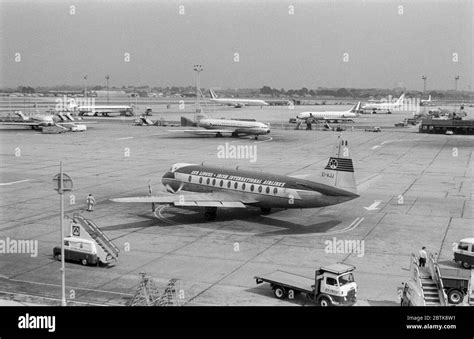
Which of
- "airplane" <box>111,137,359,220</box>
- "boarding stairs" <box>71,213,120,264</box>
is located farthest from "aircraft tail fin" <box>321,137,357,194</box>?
"boarding stairs" <box>71,213,120,264</box>

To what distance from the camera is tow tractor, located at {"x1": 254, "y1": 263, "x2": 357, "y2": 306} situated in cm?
2723

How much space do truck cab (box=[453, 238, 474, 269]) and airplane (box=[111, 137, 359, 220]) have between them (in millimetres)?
8092

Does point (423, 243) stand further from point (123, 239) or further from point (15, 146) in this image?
point (15, 146)

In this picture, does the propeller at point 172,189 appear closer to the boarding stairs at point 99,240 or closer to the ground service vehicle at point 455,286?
the boarding stairs at point 99,240

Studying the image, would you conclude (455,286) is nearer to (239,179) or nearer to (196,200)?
(239,179)

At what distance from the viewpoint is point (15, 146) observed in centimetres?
9556

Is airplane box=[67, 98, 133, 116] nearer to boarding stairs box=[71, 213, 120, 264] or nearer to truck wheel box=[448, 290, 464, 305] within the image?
boarding stairs box=[71, 213, 120, 264]

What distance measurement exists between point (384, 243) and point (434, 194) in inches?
817

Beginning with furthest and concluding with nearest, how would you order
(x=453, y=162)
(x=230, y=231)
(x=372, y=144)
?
(x=372, y=144)
(x=453, y=162)
(x=230, y=231)

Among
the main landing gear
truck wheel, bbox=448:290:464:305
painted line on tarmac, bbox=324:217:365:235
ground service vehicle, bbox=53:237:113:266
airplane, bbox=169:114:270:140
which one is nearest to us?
truck wheel, bbox=448:290:464:305

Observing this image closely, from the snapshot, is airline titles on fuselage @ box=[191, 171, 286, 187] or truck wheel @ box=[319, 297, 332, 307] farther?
airline titles on fuselage @ box=[191, 171, 286, 187]

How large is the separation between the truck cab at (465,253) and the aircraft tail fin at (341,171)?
8406 millimetres
